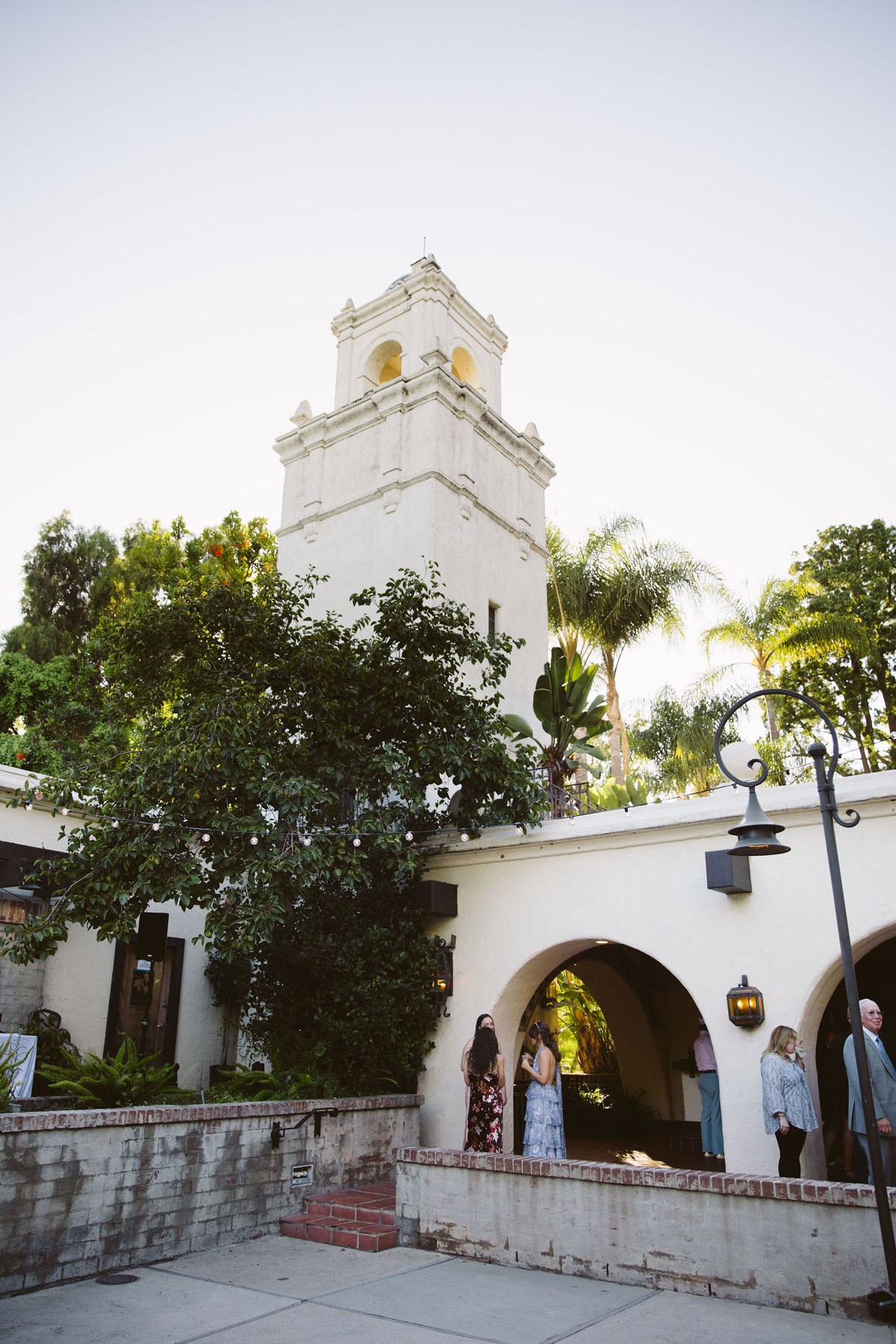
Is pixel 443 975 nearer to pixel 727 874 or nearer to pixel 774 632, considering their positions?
pixel 727 874

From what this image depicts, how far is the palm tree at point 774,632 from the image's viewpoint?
23094 mm

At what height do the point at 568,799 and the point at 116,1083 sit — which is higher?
the point at 568,799

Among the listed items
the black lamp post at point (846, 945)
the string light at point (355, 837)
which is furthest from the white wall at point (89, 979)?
the black lamp post at point (846, 945)

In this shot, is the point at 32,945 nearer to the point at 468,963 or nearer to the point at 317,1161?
the point at 317,1161

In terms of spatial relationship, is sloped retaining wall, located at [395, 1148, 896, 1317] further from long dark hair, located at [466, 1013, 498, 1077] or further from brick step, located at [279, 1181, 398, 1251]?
long dark hair, located at [466, 1013, 498, 1077]

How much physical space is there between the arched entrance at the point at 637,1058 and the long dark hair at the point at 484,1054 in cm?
495

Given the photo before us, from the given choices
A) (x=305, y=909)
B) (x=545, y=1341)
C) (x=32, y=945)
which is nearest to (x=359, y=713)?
(x=305, y=909)

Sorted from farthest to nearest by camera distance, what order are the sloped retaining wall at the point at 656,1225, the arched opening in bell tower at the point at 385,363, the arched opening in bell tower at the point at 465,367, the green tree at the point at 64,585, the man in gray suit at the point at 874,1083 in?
1. the green tree at the point at 64,585
2. the arched opening in bell tower at the point at 465,367
3. the arched opening in bell tower at the point at 385,363
4. the man in gray suit at the point at 874,1083
5. the sloped retaining wall at the point at 656,1225

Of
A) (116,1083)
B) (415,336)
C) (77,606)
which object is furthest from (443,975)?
(77,606)

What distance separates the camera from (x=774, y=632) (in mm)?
23922

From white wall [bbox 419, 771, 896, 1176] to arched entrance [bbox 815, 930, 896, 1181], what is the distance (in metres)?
0.52

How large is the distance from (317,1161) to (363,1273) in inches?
89.7

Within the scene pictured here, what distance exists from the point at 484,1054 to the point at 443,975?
71.7 inches

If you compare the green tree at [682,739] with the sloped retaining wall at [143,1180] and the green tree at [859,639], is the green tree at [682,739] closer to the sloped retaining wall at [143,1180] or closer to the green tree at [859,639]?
the green tree at [859,639]
